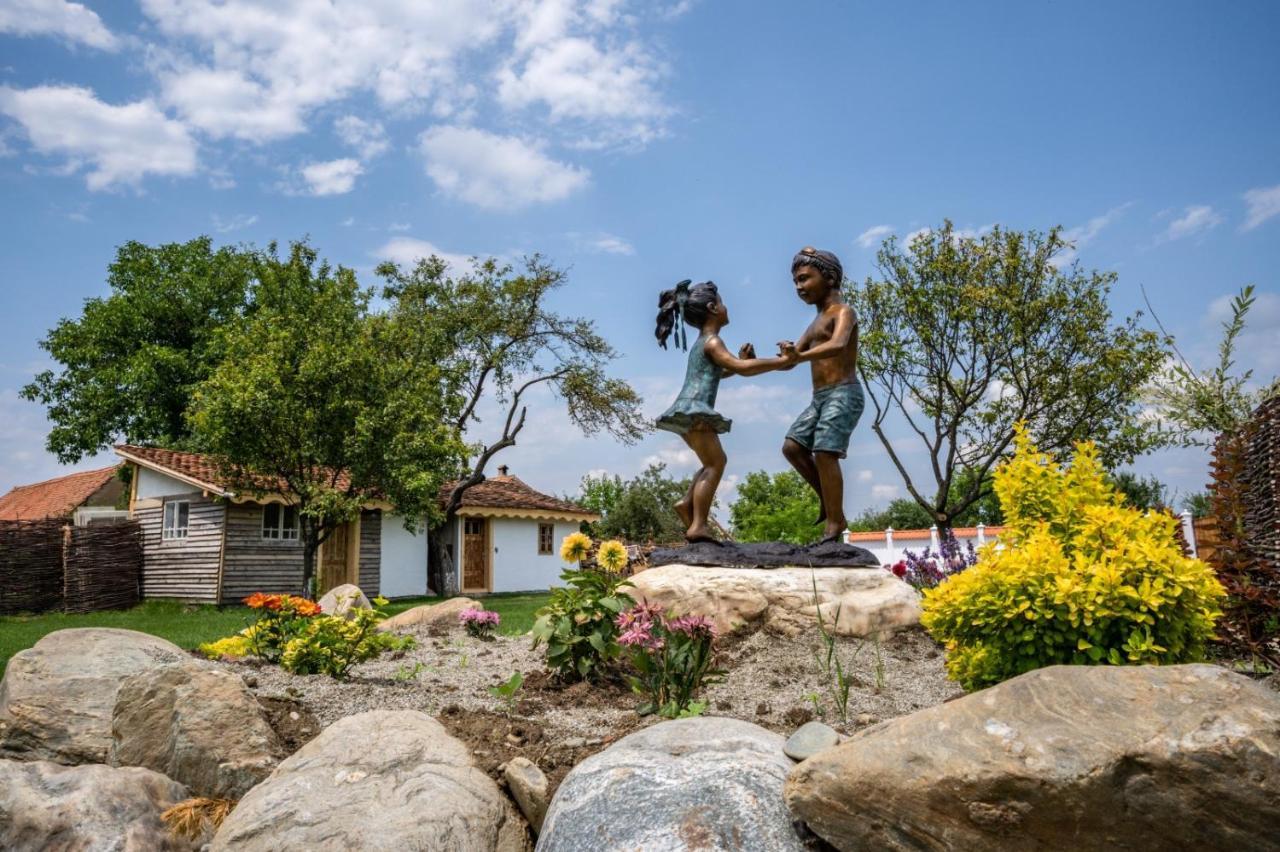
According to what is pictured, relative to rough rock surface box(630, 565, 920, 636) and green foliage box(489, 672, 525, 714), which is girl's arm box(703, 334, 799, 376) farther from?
green foliage box(489, 672, 525, 714)

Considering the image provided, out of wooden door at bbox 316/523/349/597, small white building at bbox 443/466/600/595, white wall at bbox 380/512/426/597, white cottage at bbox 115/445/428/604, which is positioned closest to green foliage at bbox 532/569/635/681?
white cottage at bbox 115/445/428/604

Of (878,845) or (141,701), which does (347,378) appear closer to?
(141,701)

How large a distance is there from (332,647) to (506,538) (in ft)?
70.9

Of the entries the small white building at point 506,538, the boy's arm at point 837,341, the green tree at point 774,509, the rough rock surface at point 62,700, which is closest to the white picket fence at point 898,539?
the green tree at point 774,509

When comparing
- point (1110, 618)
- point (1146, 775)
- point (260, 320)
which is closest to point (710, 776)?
point (1146, 775)

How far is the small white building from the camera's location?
25.7 metres

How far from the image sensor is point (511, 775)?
368 cm

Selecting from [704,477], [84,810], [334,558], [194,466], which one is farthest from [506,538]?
[84,810]

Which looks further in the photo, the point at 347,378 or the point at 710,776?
the point at 347,378

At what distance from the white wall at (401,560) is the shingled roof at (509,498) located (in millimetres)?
1493

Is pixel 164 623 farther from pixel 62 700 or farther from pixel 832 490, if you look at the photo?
pixel 832 490

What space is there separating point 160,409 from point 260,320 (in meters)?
8.98

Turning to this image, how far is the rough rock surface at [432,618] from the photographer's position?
8.70 m

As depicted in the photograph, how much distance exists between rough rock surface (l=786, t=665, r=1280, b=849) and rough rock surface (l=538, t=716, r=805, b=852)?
144mm
